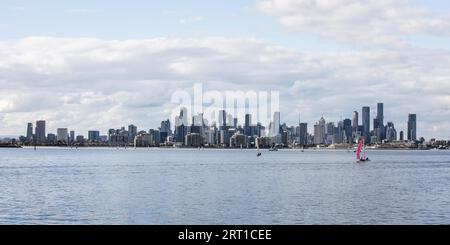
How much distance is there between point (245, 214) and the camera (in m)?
61.0

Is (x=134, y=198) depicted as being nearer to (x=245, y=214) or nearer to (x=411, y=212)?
(x=245, y=214)

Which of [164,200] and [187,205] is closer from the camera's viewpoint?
[187,205]

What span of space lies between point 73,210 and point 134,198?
557 inches

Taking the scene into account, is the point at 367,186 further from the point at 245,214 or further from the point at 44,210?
the point at 44,210

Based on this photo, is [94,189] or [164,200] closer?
[164,200]
